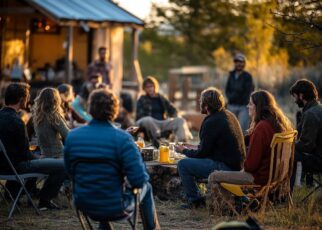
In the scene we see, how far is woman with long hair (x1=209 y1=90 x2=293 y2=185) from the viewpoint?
8477 millimetres

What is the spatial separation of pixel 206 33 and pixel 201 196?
27708mm

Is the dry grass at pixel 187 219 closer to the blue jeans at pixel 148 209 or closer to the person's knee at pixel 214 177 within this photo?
the person's knee at pixel 214 177

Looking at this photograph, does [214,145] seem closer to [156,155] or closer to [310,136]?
[156,155]

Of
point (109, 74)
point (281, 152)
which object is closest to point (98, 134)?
point (281, 152)

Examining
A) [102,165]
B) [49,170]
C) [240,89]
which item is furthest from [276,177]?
→ [240,89]

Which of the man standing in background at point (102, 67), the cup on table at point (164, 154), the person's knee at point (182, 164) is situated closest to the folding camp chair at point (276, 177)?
the person's knee at point (182, 164)

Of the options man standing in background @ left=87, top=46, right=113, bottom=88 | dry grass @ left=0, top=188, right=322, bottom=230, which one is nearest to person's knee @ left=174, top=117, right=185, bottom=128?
man standing in background @ left=87, top=46, right=113, bottom=88

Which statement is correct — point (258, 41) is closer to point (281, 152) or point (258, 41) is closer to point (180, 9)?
point (180, 9)

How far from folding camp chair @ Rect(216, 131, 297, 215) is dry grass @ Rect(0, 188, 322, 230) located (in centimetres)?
21

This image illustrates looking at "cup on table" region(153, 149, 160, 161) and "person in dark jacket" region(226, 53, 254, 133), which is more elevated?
"person in dark jacket" region(226, 53, 254, 133)

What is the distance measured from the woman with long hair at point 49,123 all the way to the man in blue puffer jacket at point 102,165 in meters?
2.56

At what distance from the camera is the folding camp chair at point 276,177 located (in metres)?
8.39

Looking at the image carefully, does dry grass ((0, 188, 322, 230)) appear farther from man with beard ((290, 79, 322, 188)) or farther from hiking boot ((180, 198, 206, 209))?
man with beard ((290, 79, 322, 188))

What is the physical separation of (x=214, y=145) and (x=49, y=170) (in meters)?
1.74
